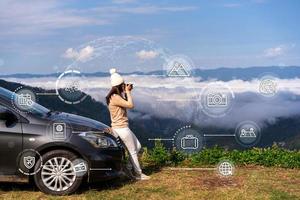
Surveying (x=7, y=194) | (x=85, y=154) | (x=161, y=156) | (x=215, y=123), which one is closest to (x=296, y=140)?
(x=215, y=123)

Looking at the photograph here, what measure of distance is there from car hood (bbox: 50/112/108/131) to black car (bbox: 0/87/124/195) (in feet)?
0.07

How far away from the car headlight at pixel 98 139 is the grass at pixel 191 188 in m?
0.69

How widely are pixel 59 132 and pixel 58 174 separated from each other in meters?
0.60

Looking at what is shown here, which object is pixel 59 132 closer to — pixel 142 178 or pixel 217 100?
pixel 142 178

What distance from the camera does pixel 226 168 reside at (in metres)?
11.2

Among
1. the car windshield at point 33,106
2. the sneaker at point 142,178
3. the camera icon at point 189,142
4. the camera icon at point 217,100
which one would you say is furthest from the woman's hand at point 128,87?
the camera icon at point 217,100

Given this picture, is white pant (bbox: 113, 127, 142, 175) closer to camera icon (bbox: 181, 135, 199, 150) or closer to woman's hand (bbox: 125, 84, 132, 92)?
woman's hand (bbox: 125, 84, 132, 92)

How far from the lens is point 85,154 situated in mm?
9242

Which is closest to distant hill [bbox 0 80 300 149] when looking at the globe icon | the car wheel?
the globe icon

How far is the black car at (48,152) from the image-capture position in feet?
29.6

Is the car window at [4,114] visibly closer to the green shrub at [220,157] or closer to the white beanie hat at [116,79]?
the white beanie hat at [116,79]

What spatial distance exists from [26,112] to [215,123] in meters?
4.65

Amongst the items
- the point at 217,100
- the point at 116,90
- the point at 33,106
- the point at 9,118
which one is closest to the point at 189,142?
the point at 217,100

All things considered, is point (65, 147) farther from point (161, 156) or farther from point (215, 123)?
point (215, 123)
